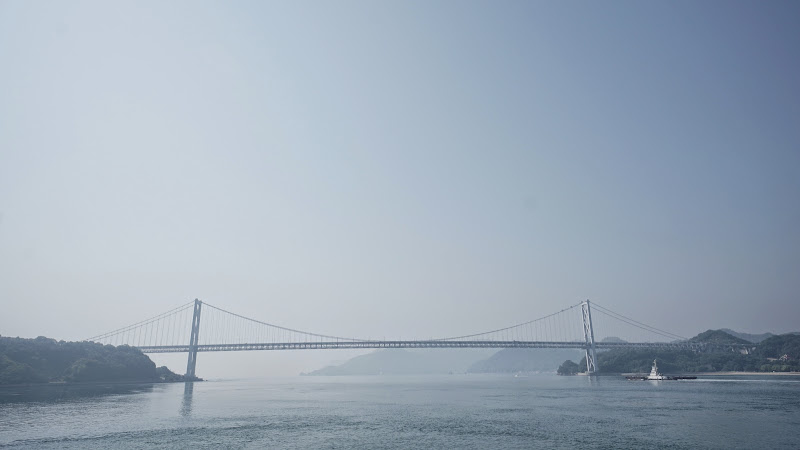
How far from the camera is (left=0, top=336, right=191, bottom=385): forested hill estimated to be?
70500 millimetres

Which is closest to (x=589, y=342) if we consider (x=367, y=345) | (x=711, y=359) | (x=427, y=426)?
(x=711, y=359)

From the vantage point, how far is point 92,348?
9181cm

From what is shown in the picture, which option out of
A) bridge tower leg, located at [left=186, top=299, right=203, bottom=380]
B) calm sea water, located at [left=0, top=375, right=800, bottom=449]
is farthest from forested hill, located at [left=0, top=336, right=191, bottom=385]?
calm sea water, located at [left=0, top=375, right=800, bottom=449]

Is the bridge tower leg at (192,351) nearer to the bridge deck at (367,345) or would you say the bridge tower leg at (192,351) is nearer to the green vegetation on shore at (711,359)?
the bridge deck at (367,345)

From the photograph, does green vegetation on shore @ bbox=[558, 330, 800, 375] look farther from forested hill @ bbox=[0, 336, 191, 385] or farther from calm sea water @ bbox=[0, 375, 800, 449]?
forested hill @ bbox=[0, 336, 191, 385]

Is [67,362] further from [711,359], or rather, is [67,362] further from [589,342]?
[711,359]

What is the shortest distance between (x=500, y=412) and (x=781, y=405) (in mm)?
24694

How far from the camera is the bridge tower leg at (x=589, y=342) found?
123062 mm

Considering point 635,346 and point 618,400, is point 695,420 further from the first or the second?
point 635,346

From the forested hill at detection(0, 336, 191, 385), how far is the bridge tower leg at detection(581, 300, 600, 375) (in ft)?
385

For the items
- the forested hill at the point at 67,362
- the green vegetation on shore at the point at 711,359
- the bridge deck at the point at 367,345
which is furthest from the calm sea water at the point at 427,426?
the green vegetation on shore at the point at 711,359

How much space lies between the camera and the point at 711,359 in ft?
383

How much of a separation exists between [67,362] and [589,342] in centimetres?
13154

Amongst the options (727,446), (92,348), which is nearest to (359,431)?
(727,446)
